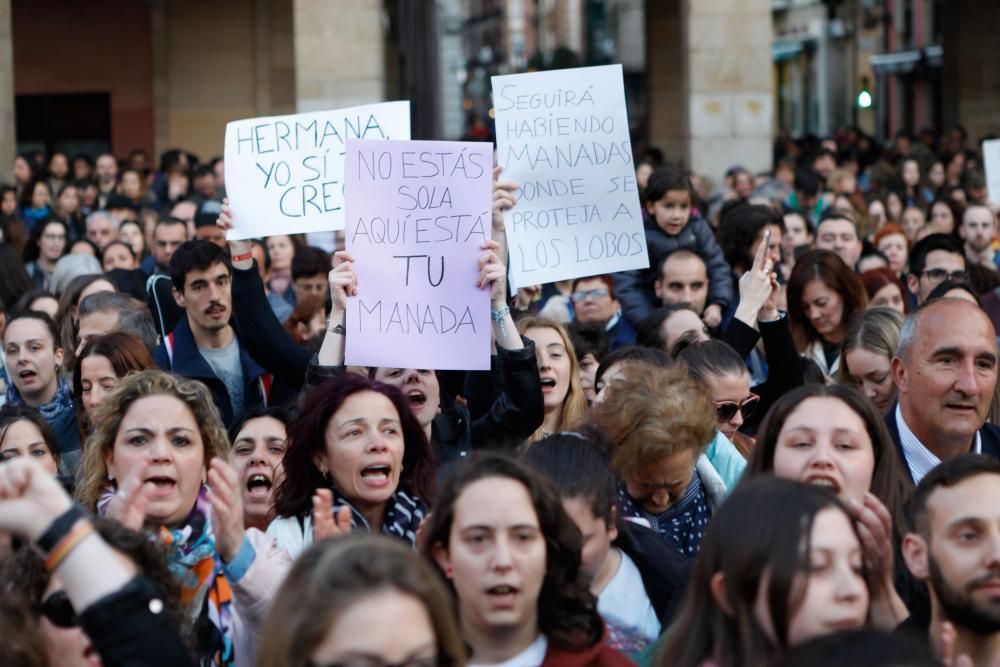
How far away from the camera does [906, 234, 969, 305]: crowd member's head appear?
396 inches

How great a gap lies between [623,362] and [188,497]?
180 centimetres

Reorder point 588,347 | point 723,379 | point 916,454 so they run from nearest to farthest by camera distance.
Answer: point 916,454, point 723,379, point 588,347

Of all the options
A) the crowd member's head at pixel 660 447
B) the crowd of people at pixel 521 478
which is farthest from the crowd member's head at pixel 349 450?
the crowd member's head at pixel 660 447

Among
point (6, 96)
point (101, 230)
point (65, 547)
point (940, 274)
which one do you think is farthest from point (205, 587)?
point (6, 96)

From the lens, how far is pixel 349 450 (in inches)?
214

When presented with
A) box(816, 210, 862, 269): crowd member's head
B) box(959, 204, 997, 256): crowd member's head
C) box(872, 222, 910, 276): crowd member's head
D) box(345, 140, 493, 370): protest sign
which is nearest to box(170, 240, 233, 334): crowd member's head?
box(345, 140, 493, 370): protest sign

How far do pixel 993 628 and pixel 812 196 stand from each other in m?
12.9

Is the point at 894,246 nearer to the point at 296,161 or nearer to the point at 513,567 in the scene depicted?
the point at 296,161

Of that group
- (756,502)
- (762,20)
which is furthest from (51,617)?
(762,20)

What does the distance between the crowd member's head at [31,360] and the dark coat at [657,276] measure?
2.89 m

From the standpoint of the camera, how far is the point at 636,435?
553 cm

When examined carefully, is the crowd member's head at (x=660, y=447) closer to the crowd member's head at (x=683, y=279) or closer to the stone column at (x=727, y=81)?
the crowd member's head at (x=683, y=279)

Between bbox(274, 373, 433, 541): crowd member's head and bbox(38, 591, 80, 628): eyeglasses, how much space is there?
4.75ft

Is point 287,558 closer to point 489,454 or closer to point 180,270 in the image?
point 489,454
